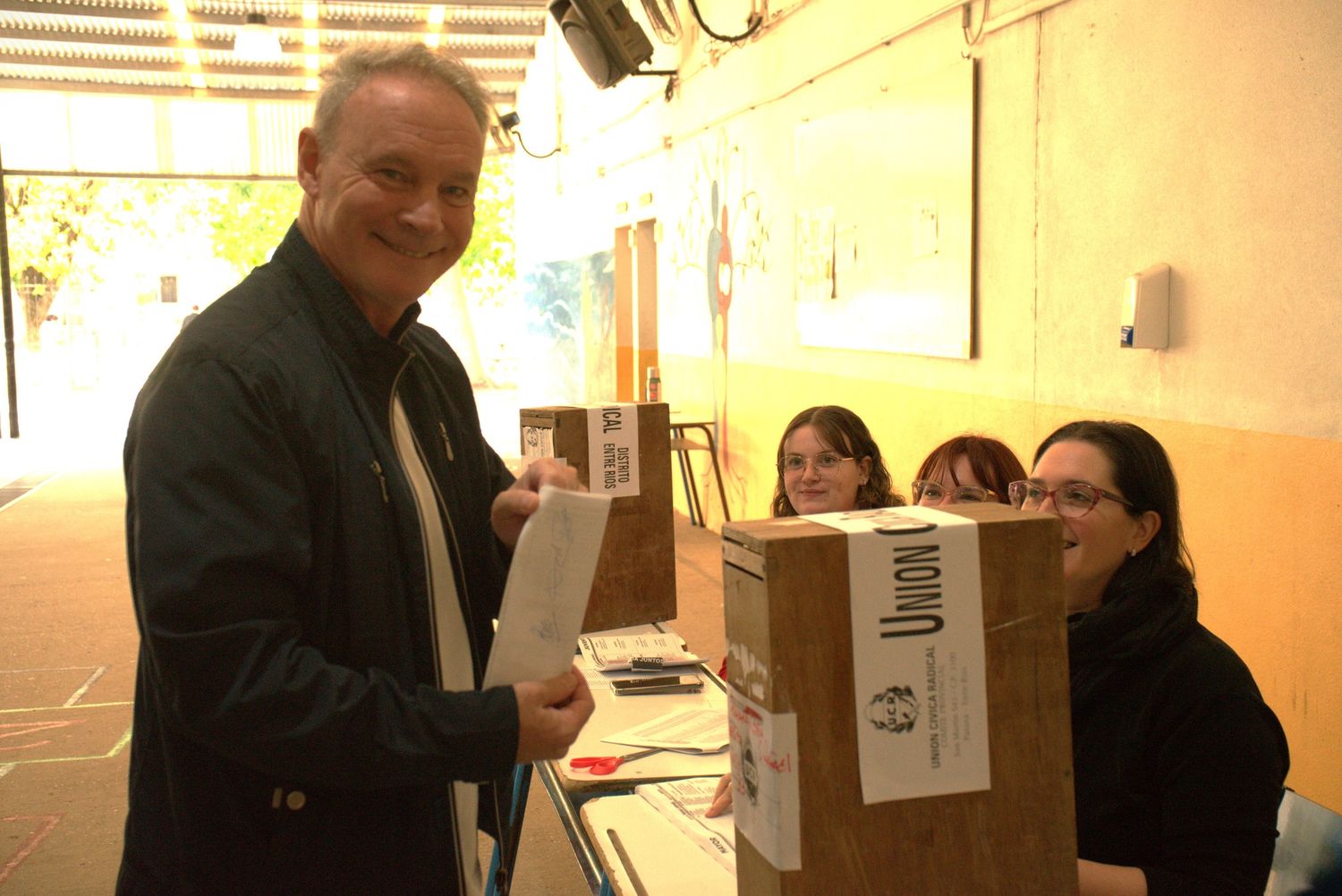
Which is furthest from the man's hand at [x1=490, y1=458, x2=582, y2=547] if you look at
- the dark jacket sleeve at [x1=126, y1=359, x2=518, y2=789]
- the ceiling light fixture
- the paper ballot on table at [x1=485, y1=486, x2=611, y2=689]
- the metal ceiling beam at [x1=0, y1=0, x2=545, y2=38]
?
the metal ceiling beam at [x1=0, y1=0, x2=545, y2=38]

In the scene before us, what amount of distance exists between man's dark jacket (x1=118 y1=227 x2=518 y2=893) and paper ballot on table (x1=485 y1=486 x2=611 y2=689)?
53 millimetres

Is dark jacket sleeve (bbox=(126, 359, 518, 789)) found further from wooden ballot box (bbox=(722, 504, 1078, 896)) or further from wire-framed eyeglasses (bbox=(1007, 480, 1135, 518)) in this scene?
wire-framed eyeglasses (bbox=(1007, 480, 1135, 518))

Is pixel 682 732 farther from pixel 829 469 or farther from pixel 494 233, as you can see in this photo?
pixel 494 233

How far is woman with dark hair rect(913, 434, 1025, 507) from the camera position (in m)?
2.73

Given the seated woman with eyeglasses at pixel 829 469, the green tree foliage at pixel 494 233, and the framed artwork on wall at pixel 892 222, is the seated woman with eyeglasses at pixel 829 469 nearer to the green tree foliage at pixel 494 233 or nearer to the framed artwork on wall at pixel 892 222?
the framed artwork on wall at pixel 892 222

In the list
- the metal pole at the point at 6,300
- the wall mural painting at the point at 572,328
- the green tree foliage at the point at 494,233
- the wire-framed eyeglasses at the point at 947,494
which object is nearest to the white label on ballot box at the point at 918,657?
the wire-framed eyeglasses at the point at 947,494

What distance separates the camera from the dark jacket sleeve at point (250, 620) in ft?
3.82

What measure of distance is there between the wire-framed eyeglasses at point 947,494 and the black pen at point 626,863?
1.08 meters

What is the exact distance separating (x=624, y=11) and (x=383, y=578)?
647 cm

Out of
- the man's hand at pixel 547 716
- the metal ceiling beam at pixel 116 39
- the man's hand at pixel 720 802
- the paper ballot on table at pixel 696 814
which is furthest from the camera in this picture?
the metal ceiling beam at pixel 116 39

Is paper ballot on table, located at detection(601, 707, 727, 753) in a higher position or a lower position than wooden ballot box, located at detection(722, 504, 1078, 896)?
lower

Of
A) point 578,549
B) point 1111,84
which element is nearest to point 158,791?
point 578,549

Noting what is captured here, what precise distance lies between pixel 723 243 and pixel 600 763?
20.4ft

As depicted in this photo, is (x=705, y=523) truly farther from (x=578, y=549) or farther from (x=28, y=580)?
(x=578, y=549)
